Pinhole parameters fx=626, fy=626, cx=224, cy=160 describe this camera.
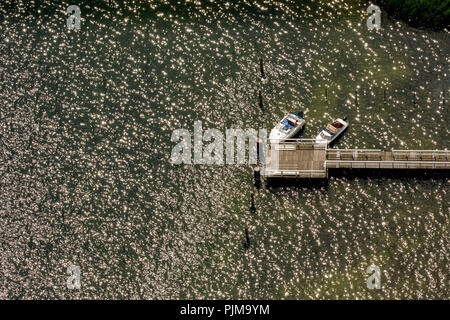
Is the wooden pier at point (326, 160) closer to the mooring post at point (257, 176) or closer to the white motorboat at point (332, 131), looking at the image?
the mooring post at point (257, 176)

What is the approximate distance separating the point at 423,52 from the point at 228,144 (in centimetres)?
2809

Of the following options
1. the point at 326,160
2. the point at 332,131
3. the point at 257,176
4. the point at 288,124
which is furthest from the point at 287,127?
the point at 257,176

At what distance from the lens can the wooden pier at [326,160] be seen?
71188 mm

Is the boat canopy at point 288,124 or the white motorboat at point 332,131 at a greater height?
the boat canopy at point 288,124

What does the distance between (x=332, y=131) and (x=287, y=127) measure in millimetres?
5291

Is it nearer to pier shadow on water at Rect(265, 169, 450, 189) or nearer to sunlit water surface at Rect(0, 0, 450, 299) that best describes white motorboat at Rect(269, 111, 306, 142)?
sunlit water surface at Rect(0, 0, 450, 299)

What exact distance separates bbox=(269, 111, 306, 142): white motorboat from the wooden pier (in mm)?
1481

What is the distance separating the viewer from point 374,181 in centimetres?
7162

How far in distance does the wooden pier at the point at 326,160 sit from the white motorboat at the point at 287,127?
1481mm

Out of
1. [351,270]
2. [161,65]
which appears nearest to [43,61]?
[161,65]

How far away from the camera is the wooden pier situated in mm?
71188

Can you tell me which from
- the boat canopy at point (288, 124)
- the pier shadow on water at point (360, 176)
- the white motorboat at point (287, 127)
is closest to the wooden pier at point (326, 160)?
the pier shadow on water at point (360, 176)
